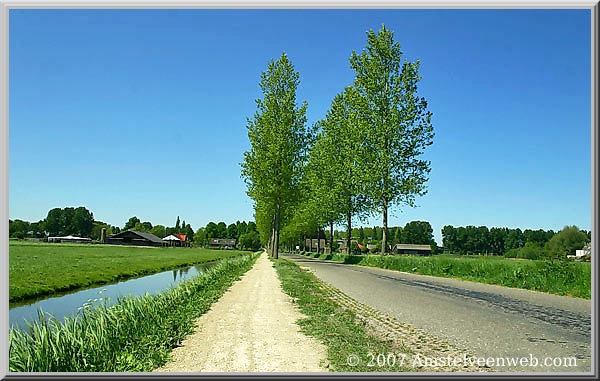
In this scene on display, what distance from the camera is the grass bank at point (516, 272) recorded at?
13.6 metres

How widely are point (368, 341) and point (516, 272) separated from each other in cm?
1300

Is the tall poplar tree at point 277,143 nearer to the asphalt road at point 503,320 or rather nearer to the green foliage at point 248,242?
the asphalt road at point 503,320

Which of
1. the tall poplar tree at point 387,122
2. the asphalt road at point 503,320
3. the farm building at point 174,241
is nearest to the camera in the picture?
the asphalt road at point 503,320

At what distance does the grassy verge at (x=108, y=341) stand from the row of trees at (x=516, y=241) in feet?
18.8

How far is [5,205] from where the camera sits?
13.8 feet

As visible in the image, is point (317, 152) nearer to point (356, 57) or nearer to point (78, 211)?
point (356, 57)

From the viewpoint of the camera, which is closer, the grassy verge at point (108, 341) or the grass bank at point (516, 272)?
the grassy verge at point (108, 341)

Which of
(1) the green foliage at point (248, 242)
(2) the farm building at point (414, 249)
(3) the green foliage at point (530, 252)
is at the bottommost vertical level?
(2) the farm building at point (414, 249)

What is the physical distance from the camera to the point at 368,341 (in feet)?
20.3

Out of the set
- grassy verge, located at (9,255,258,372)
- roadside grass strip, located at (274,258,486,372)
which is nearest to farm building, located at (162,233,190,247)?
grassy verge, located at (9,255,258,372)

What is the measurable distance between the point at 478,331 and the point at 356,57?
90.1 feet

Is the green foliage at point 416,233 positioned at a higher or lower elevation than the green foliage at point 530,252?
higher

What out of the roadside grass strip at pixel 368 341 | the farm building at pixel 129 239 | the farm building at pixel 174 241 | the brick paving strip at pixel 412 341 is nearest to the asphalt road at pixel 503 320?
the brick paving strip at pixel 412 341

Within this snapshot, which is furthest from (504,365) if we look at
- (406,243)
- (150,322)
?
(406,243)
